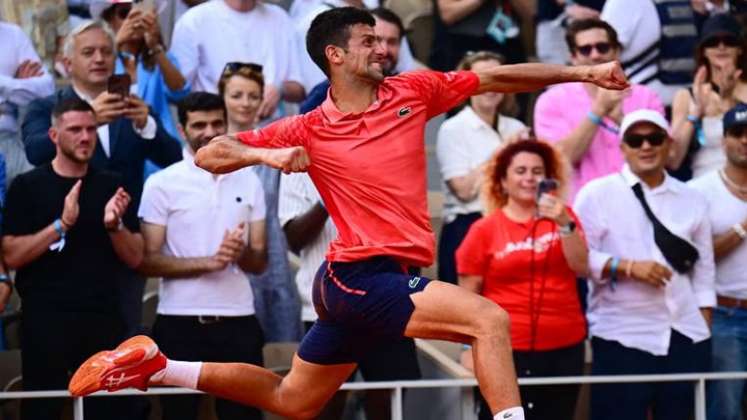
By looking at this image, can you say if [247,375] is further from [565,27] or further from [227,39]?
[565,27]

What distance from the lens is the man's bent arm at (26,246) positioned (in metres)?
9.15

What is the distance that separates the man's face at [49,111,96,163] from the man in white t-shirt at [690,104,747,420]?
12.2ft

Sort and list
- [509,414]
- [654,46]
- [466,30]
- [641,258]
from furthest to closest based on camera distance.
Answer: [466,30] → [654,46] → [641,258] → [509,414]

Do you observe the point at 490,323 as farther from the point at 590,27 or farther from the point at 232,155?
the point at 590,27

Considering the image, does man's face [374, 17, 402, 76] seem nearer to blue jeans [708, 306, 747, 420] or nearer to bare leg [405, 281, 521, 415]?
blue jeans [708, 306, 747, 420]

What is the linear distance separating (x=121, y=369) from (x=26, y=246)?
1.61 m

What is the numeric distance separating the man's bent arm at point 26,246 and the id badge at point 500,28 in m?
4.23

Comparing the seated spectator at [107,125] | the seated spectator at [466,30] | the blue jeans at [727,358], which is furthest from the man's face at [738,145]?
the seated spectator at [107,125]

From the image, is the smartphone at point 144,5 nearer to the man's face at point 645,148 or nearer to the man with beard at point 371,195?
the man with beard at point 371,195

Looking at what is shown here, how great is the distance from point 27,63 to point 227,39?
1.33m

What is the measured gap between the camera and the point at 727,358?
9.88 metres

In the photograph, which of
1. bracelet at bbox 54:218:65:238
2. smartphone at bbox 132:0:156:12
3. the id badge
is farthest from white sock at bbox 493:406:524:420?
the id badge

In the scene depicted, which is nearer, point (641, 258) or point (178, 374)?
point (178, 374)

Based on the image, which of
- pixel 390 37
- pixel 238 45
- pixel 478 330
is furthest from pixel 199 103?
pixel 478 330
